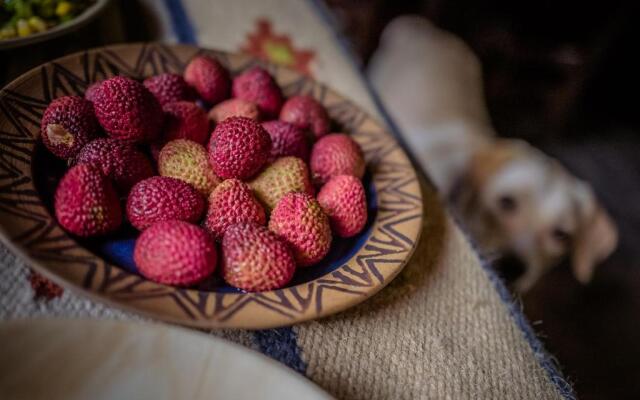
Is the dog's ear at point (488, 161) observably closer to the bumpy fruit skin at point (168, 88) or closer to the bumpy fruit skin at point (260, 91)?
the bumpy fruit skin at point (260, 91)

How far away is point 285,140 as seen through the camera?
570mm

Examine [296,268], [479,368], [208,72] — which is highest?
[208,72]

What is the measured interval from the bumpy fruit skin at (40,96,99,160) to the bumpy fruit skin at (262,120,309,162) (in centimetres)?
18

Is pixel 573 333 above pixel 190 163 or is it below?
below

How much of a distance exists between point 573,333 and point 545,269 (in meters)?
0.17

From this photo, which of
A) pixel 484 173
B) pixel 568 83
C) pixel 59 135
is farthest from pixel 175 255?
pixel 568 83

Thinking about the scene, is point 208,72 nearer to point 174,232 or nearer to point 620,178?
point 174,232

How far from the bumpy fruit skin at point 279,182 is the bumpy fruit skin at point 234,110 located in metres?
0.08

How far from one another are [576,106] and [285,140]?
1.61m

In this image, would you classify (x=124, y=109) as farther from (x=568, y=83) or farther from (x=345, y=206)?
(x=568, y=83)

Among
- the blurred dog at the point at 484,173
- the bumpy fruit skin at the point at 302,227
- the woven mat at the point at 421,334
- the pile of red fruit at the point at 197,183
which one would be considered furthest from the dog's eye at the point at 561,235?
the bumpy fruit skin at the point at 302,227

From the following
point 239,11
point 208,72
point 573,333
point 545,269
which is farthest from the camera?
point 545,269

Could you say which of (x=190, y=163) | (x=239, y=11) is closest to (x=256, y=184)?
(x=190, y=163)

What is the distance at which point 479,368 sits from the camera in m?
0.51
